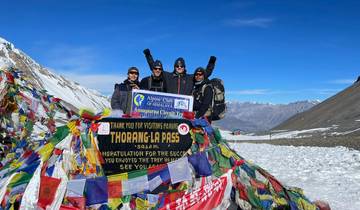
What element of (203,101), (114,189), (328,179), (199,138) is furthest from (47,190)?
(328,179)

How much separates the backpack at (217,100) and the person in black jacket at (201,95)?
2.7 inches

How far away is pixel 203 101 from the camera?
24.9ft

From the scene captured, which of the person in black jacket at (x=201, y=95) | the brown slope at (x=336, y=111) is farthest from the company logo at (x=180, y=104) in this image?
the brown slope at (x=336, y=111)

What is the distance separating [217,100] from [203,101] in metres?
0.28

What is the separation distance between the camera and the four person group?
25.2 ft

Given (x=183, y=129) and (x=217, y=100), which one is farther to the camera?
(x=217, y=100)

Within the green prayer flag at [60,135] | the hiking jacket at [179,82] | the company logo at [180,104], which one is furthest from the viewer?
the hiking jacket at [179,82]

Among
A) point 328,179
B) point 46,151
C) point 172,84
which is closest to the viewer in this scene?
point 46,151

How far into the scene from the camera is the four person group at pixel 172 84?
7672mm

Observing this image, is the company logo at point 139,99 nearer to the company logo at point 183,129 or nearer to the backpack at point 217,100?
the company logo at point 183,129

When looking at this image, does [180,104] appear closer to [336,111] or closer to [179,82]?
[179,82]

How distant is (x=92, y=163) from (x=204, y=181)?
5.20ft

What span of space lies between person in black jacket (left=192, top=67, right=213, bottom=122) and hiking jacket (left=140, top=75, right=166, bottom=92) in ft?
2.07

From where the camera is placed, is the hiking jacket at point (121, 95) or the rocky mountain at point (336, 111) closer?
the hiking jacket at point (121, 95)
